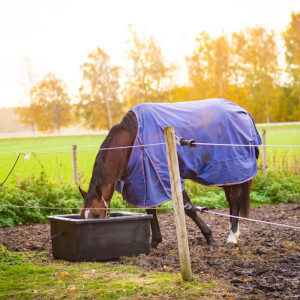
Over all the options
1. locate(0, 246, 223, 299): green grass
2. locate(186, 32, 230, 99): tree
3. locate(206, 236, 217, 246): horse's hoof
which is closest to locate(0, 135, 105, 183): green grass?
locate(0, 246, 223, 299): green grass

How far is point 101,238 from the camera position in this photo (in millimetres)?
4898

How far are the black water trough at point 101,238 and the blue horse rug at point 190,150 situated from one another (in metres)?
0.34

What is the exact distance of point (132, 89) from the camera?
38531mm

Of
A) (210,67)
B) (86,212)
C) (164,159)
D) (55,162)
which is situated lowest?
(55,162)

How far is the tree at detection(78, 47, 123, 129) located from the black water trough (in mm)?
36672

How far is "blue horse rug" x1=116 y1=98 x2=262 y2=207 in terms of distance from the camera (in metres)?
5.21

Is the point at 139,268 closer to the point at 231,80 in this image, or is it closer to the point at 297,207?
the point at 297,207

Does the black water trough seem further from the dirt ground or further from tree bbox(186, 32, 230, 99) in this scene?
tree bbox(186, 32, 230, 99)

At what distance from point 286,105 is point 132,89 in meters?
12.2

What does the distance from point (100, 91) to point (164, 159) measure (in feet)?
127

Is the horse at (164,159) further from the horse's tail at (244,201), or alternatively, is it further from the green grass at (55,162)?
the green grass at (55,162)

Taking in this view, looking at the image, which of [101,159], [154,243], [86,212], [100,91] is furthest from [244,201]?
[100,91]

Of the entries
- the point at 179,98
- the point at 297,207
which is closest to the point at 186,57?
the point at 179,98

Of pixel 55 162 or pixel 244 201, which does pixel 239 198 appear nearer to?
pixel 244 201
